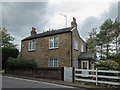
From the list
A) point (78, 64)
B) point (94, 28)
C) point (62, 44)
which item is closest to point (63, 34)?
point (62, 44)

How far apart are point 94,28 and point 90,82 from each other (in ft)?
120

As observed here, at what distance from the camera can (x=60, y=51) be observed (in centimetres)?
1759

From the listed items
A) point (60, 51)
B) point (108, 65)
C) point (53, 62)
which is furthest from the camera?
point (53, 62)

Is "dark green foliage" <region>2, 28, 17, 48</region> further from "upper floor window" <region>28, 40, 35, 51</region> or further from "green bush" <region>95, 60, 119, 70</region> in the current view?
"green bush" <region>95, 60, 119, 70</region>

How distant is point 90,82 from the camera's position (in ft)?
38.1

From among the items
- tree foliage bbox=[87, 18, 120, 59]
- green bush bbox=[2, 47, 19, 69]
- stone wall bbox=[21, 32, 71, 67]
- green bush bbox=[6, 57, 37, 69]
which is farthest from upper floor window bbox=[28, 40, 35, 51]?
tree foliage bbox=[87, 18, 120, 59]

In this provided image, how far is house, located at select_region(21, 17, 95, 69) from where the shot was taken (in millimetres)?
16953

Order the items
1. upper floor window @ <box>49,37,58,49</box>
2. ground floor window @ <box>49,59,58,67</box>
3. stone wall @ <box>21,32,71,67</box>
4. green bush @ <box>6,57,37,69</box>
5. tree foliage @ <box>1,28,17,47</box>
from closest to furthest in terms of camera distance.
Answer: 1. green bush @ <box>6,57,37,69</box>
2. stone wall @ <box>21,32,71,67</box>
3. ground floor window @ <box>49,59,58,67</box>
4. upper floor window @ <box>49,37,58,49</box>
5. tree foliage @ <box>1,28,17,47</box>

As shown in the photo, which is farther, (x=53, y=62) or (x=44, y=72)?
(x=53, y=62)

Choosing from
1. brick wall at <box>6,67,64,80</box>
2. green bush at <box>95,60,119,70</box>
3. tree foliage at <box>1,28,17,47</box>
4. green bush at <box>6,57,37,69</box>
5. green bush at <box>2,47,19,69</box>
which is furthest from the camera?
tree foliage at <box>1,28,17,47</box>

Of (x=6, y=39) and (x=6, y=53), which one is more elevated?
(x=6, y=39)

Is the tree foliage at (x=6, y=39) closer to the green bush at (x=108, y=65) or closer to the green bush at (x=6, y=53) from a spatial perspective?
the green bush at (x=6, y=53)

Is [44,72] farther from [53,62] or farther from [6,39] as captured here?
[6,39]

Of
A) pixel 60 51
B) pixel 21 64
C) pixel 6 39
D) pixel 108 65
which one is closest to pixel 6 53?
pixel 21 64
